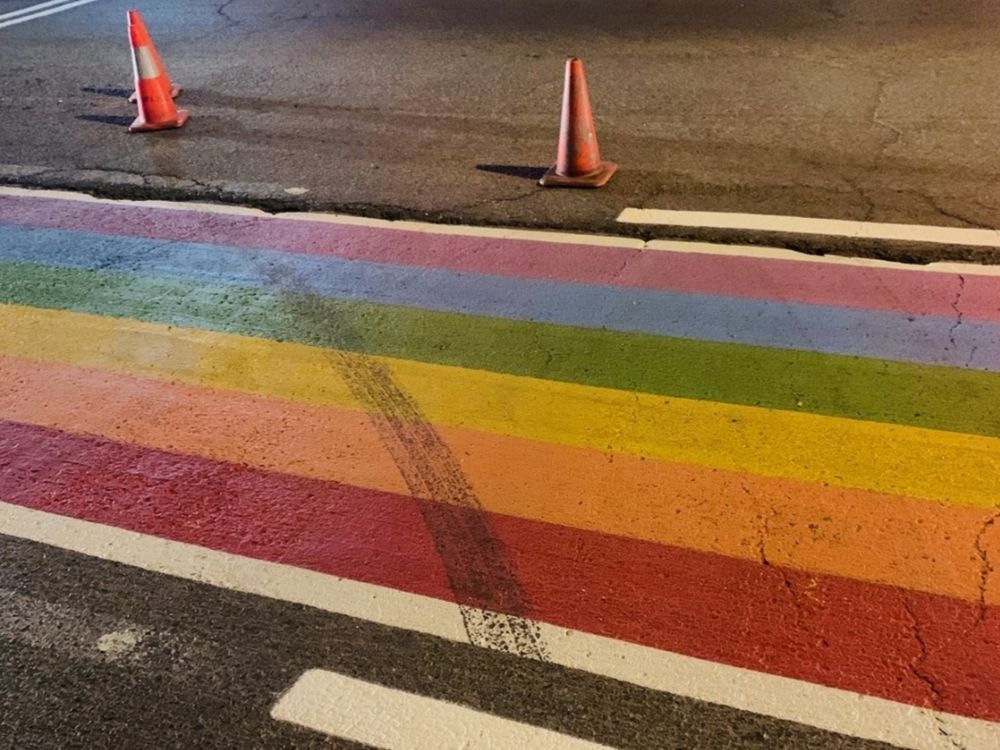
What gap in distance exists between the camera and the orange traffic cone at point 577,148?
19.1 ft

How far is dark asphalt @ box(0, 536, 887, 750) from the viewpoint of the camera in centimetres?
255

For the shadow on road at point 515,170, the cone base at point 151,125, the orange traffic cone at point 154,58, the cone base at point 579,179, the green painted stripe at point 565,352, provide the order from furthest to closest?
the cone base at point 151,125
the orange traffic cone at point 154,58
the shadow on road at point 515,170
the cone base at point 579,179
the green painted stripe at point 565,352

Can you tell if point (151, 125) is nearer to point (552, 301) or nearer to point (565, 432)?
point (552, 301)

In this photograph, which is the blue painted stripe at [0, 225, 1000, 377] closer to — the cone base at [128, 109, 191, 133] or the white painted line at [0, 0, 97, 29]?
the cone base at [128, 109, 191, 133]

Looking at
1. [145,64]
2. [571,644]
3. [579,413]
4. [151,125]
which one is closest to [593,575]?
[571,644]

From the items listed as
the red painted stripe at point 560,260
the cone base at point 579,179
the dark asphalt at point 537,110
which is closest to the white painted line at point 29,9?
the dark asphalt at point 537,110

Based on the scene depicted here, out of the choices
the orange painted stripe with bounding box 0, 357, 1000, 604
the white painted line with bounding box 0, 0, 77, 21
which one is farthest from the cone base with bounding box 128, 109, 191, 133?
the white painted line with bounding box 0, 0, 77, 21

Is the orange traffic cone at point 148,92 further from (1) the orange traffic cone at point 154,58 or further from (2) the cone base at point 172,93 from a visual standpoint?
(2) the cone base at point 172,93

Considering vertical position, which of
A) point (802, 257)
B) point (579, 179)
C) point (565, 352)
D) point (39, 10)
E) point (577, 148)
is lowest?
point (565, 352)

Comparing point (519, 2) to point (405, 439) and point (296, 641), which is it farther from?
point (296, 641)

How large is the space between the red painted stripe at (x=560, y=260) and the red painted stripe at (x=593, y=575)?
1.93m

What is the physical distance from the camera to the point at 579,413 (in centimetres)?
385

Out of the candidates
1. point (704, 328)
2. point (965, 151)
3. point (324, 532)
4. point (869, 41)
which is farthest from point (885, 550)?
point (869, 41)

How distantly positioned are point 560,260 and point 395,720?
304cm
